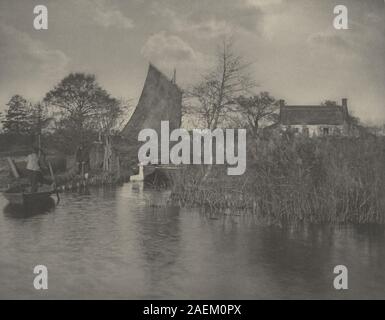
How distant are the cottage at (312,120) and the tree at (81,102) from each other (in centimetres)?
419

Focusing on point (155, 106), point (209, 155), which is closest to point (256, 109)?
point (209, 155)

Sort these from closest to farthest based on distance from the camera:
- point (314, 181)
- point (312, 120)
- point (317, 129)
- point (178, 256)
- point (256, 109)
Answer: point (178, 256) < point (314, 181) < point (312, 120) < point (317, 129) < point (256, 109)

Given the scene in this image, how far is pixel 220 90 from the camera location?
11.8m

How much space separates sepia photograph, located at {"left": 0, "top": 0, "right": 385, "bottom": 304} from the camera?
6.48 m

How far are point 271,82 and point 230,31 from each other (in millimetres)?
1411

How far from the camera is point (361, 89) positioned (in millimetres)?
8805

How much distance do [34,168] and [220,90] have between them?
4740 millimetres

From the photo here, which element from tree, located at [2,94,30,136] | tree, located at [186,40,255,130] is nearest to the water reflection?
tree, located at [2,94,30,136]

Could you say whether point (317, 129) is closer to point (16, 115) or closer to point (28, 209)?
point (16, 115)

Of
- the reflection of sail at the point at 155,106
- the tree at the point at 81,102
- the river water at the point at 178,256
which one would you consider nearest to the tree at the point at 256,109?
the reflection of sail at the point at 155,106

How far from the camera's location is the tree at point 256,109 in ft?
36.8

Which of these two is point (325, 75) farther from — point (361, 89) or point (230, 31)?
point (230, 31)

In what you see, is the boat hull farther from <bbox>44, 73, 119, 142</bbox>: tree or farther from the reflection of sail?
the reflection of sail
